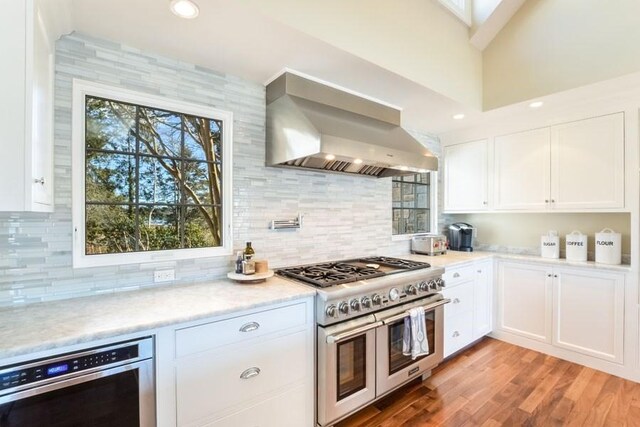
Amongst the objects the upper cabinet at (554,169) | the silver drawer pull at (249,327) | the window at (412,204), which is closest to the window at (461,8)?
the upper cabinet at (554,169)

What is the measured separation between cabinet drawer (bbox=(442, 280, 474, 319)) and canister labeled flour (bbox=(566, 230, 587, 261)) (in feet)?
3.25

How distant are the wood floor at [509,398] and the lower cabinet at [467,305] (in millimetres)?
247

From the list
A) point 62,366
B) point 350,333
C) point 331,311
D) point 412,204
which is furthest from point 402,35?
point 62,366

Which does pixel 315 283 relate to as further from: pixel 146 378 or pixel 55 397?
pixel 55 397

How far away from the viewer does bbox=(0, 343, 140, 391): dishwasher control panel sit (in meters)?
1.07

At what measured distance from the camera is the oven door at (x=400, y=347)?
2094mm

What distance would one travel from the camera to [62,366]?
115 centimetres

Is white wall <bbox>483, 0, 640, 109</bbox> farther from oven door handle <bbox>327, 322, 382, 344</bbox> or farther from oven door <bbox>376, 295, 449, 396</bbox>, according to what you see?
oven door handle <bbox>327, 322, 382, 344</bbox>

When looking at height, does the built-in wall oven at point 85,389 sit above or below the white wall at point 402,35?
below

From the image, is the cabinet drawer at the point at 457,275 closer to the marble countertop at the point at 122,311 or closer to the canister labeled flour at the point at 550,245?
the canister labeled flour at the point at 550,245

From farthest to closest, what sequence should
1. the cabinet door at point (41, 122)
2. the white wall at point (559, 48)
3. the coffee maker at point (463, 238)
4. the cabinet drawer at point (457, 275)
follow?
1. the coffee maker at point (463, 238)
2. the cabinet drawer at point (457, 275)
3. the white wall at point (559, 48)
4. the cabinet door at point (41, 122)

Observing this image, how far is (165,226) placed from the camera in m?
1.99

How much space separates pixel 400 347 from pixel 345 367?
540 millimetres

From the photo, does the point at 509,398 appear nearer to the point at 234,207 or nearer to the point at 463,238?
the point at 463,238
